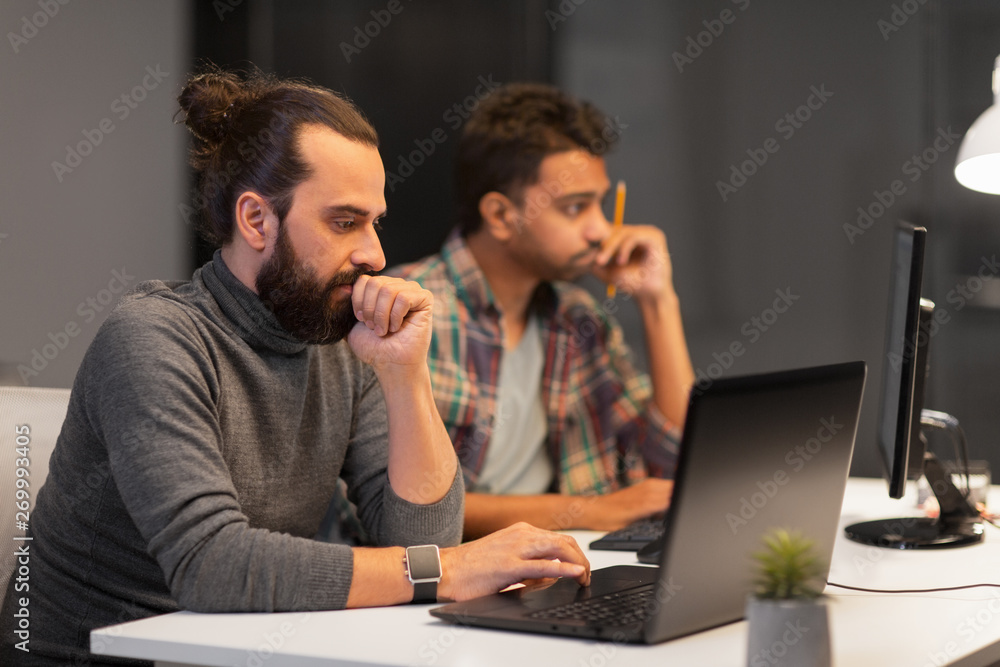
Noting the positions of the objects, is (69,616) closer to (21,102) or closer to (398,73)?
(21,102)

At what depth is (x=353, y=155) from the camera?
54.5 inches

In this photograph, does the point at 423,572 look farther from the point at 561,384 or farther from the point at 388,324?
the point at 561,384

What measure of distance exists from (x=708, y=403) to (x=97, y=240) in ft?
5.72

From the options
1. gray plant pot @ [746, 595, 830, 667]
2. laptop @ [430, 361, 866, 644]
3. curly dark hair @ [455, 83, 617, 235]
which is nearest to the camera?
gray plant pot @ [746, 595, 830, 667]

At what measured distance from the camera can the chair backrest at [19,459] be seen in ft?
4.38

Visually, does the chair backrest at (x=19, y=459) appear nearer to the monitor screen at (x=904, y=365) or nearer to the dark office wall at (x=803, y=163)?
the monitor screen at (x=904, y=365)

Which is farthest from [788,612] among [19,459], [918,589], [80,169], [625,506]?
[80,169]

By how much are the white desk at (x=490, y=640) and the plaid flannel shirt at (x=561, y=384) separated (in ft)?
3.08

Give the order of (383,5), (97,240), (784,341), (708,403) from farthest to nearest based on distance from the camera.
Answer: (784,341) < (383,5) < (97,240) < (708,403)

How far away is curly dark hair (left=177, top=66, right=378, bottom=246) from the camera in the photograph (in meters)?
1.37

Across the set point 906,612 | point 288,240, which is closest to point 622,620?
point 906,612

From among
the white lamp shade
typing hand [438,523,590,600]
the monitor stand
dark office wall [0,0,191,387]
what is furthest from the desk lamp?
dark office wall [0,0,191,387]

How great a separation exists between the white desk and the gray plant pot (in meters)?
0.05

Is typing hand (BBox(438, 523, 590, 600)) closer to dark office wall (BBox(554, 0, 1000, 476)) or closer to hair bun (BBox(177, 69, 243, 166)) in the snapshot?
hair bun (BBox(177, 69, 243, 166))
